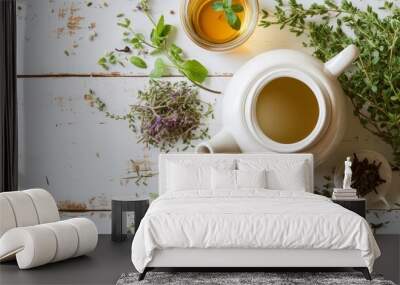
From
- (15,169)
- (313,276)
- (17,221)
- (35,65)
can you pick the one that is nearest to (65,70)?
(35,65)

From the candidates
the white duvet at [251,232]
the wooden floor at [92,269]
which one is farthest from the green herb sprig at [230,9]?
the white duvet at [251,232]

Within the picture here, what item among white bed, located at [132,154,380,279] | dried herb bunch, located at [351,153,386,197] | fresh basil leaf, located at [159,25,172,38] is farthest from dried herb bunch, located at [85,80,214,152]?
white bed, located at [132,154,380,279]

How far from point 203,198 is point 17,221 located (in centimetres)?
129

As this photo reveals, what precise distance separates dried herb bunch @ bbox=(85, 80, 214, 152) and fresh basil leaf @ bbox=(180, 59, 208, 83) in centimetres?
10

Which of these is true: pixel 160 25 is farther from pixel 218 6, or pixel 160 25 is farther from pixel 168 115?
pixel 168 115

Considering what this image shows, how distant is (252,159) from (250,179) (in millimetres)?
254

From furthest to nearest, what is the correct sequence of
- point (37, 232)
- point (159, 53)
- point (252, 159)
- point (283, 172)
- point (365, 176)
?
point (159, 53) < point (365, 176) < point (252, 159) < point (283, 172) < point (37, 232)

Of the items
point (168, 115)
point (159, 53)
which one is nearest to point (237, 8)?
point (159, 53)

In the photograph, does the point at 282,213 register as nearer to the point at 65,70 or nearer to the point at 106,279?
the point at 106,279

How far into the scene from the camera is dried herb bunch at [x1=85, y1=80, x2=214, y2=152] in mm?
6406

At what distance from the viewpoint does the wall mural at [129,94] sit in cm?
637

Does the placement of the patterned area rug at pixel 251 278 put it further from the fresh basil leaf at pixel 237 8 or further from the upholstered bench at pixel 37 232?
the fresh basil leaf at pixel 237 8

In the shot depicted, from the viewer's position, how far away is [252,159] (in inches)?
227

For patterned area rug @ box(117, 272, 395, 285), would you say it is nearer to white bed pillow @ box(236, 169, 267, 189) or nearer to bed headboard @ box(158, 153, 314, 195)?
white bed pillow @ box(236, 169, 267, 189)
